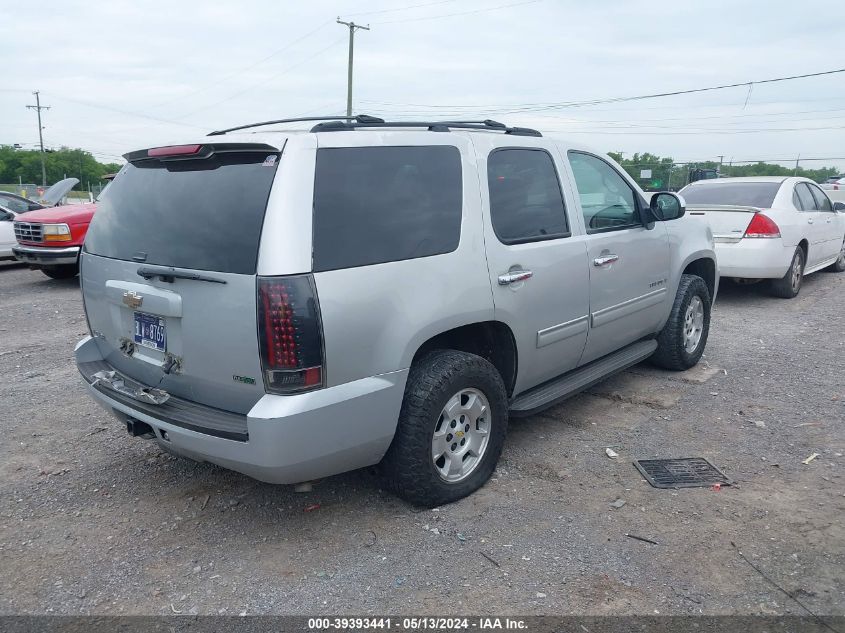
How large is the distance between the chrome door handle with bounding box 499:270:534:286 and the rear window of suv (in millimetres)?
1350

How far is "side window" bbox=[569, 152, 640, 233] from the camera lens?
14.6 feet

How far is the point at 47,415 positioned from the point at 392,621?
3.44 m

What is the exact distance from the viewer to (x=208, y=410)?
9.94ft

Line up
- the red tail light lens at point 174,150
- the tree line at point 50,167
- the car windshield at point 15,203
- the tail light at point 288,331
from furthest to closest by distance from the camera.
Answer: the tree line at point 50,167
the car windshield at point 15,203
the red tail light lens at point 174,150
the tail light at point 288,331

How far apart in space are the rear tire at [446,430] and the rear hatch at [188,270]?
0.78 meters

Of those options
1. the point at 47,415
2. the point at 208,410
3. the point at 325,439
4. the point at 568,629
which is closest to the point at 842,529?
the point at 568,629

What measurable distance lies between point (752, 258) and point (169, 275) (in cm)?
753

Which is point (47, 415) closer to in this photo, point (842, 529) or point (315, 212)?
point (315, 212)

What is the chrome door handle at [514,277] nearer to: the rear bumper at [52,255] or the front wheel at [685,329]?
the front wheel at [685,329]

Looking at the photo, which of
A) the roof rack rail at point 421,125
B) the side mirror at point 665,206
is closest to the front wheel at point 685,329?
the side mirror at point 665,206

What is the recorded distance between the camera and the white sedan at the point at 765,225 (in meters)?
8.36

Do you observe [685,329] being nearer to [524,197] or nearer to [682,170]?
[524,197]

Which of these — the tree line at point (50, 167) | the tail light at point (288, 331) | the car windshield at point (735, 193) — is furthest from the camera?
the tree line at point (50, 167)

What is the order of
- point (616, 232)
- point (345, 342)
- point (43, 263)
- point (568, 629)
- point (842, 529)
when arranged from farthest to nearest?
point (43, 263)
point (616, 232)
point (842, 529)
point (345, 342)
point (568, 629)
